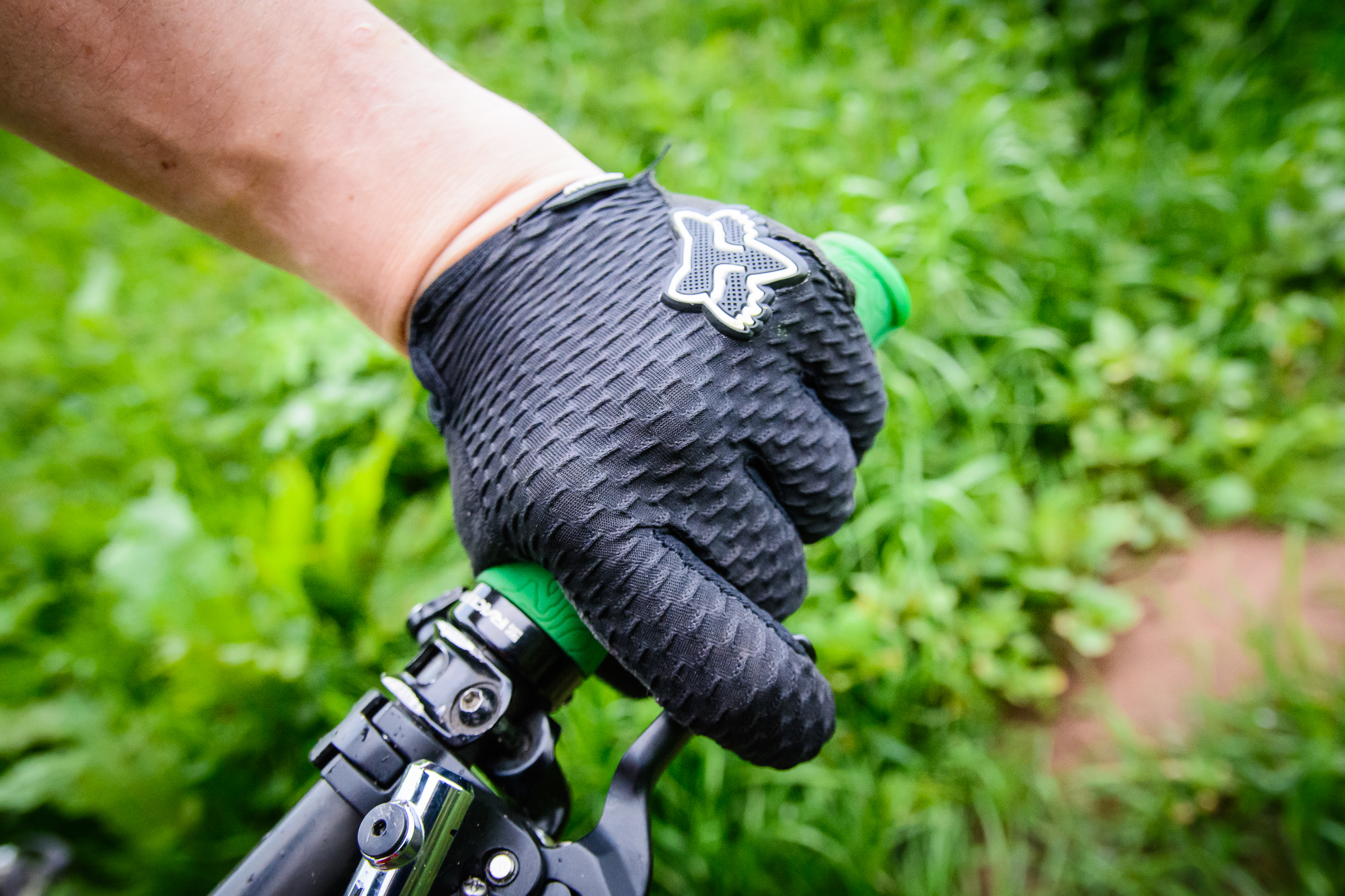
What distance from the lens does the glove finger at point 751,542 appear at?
0.84m

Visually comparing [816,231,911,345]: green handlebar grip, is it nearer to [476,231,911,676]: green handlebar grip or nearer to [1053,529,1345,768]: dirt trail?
[476,231,911,676]: green handlebar grip

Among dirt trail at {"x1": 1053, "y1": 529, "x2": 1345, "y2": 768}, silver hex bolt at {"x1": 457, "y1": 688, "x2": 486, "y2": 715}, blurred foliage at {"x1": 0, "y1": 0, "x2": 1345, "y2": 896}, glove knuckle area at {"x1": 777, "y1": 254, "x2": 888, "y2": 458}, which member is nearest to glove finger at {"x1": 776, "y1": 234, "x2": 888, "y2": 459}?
glove knuckle area at {"x1": 777, "y1": 254, "x2": 888, "y2": 458}

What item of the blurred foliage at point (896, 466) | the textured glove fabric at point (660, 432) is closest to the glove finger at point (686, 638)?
the textured glove fabric at point (660, 432)

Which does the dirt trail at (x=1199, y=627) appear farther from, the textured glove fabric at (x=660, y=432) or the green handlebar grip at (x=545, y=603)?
the green handlebar grip at (x=545, y=603)

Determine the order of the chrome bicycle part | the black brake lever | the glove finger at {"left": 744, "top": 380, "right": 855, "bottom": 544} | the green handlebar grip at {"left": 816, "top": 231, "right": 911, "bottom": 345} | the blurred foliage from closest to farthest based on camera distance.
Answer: the chrome bicycle part < the black brake lever < the glove finger at {"left": 744, "top": 380, "right": 855, "bottom": 544} < the green handlebar grip at {"left": 816, "top": 231, "right": 911, "bottom": 345} < the blurred foliage

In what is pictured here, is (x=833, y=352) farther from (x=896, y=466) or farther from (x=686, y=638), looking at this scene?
(x=896, y=466)

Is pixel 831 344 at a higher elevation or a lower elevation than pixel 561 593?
higher

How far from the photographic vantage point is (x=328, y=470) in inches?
93.0

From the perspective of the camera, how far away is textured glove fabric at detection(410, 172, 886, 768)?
79 cm

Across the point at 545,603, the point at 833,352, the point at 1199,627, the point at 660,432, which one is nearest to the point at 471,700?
the point at 545,603

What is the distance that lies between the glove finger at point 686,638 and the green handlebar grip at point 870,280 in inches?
17.0

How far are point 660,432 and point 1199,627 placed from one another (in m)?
1.73

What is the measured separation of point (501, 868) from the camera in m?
0.74

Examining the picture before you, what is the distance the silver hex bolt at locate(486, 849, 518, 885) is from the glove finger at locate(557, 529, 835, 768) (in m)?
0.21
